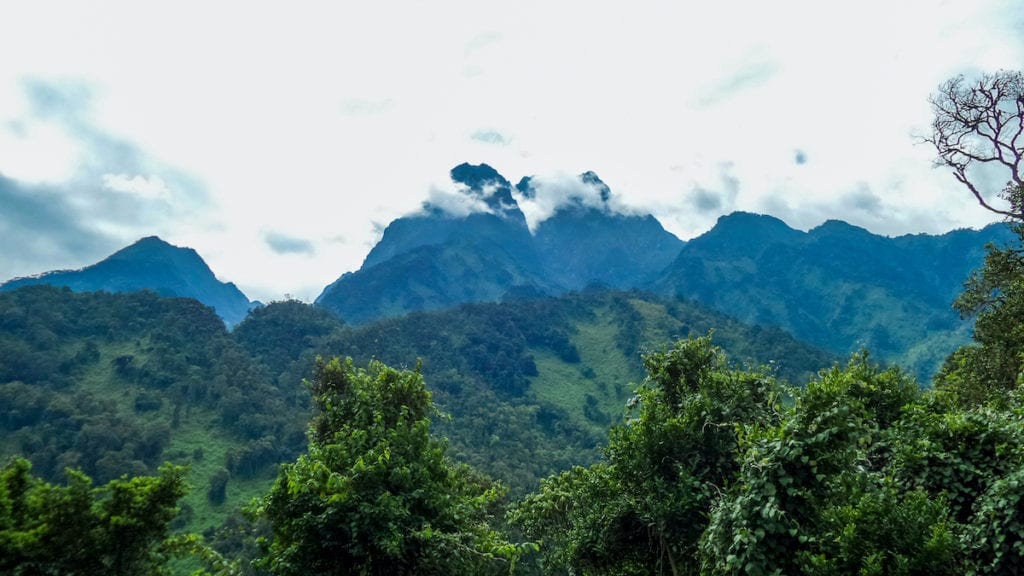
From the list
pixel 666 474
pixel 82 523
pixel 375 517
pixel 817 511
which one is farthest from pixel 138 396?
pixel 817 511

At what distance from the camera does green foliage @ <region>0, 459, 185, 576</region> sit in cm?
816

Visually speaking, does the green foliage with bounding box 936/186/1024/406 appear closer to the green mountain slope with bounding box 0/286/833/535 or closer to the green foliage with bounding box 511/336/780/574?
the green foliage with bounding box 511/336/780/574

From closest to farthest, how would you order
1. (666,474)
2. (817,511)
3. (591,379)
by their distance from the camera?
(817,511) < (666,474) < (591,379)

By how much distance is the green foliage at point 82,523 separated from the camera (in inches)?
321

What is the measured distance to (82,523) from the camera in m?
8.78

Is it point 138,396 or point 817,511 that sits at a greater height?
point 138,396

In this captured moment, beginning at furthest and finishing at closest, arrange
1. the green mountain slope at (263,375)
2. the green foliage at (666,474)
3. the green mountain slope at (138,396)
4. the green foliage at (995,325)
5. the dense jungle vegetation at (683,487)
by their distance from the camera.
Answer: the green mountain slope at (263,375), the green mountain slope at (138,396), the green foliage at (995,325), the green foliage at (666,474), the dense jungle vegetation at (683,487)

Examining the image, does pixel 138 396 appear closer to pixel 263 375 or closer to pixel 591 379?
pixel 263 375

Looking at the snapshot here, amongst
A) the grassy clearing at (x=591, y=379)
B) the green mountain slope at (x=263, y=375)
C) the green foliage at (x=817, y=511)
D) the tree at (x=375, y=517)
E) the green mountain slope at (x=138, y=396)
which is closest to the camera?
the green foliage at (x=817, y=511)

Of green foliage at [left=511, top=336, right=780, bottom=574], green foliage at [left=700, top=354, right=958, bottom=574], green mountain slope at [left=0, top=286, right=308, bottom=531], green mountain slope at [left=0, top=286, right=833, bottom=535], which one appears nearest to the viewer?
green foliage at [left=700, top=354, right=958, bottom=574]

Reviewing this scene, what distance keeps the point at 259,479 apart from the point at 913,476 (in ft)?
290

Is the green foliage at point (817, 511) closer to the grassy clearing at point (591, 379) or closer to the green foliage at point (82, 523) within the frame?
the green foliage at point (82, 523)

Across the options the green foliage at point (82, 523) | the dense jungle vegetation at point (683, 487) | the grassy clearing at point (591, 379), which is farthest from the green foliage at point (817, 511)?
the grassy clearing at point (591, 379)

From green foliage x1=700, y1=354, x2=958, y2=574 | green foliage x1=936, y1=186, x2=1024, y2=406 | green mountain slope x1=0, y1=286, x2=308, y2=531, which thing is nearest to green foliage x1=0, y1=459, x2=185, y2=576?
green foliage x1=700, y1=354, x2=958, y2=574
